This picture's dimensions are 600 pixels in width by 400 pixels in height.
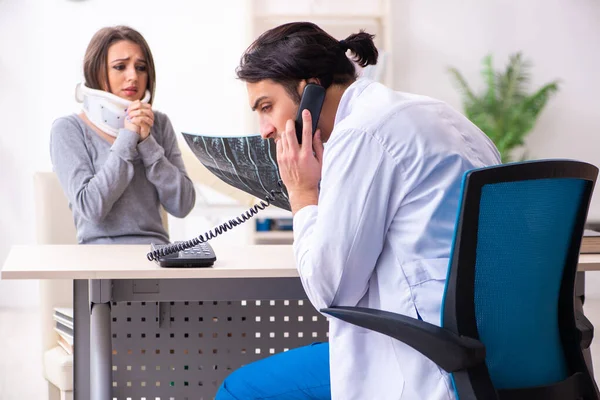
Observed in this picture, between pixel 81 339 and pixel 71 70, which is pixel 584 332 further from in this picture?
pixel 71 70

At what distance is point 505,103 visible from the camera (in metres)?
5.84

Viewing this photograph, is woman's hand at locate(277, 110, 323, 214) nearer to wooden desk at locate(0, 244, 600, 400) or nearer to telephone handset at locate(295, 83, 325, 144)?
telephone handset at locate(295, 83, 325, 144)

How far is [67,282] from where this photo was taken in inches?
94.0

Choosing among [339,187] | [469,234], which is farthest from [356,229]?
[469,234]

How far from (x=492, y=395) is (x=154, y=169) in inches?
62.4

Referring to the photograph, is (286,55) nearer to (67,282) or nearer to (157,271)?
(157,271)

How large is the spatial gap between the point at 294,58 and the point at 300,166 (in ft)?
0.70

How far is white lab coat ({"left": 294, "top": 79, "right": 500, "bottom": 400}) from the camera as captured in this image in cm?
126

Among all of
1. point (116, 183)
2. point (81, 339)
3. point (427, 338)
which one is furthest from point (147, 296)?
point (427, 338)

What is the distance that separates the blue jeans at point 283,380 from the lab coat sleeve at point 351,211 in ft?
1.38

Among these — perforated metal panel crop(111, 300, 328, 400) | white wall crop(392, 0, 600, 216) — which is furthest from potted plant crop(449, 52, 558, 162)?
perforated metal panel crop(111, 300, 328, 400)

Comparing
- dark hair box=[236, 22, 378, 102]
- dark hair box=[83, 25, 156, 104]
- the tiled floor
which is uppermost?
dark hair box=[83, 25, 156, 104]

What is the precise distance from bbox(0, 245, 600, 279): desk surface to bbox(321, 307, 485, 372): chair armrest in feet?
1.88

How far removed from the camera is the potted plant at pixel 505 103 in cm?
574
